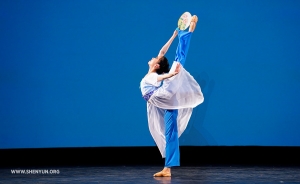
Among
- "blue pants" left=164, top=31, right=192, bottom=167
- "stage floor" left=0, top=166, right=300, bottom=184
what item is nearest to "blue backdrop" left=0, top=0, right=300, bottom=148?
"stage floor" left=0, top=166, right=300, bottom=184

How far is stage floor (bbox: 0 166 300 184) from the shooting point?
396 cm

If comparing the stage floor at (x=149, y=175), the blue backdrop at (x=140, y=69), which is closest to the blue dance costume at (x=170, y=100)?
the stage floor at (x=149, y=175)

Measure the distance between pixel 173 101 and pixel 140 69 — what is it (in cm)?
98

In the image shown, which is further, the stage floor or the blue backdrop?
the blue backdrop

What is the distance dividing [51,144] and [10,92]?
0.67 metres

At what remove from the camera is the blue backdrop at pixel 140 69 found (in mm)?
5059

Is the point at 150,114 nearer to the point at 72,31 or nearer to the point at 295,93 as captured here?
the point at 72,31

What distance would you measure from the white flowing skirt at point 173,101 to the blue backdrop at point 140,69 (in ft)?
2.41

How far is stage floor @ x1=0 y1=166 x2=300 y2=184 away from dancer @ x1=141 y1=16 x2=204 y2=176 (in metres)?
0.25

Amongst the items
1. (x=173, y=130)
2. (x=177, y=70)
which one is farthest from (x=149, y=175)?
(x=177, y=70)

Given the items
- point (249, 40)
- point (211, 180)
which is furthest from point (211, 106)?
point (211, 180)

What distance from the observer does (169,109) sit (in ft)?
14.1

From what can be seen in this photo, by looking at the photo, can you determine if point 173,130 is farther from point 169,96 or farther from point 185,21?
point 185,21

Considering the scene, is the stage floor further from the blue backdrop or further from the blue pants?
the blue backdrop
